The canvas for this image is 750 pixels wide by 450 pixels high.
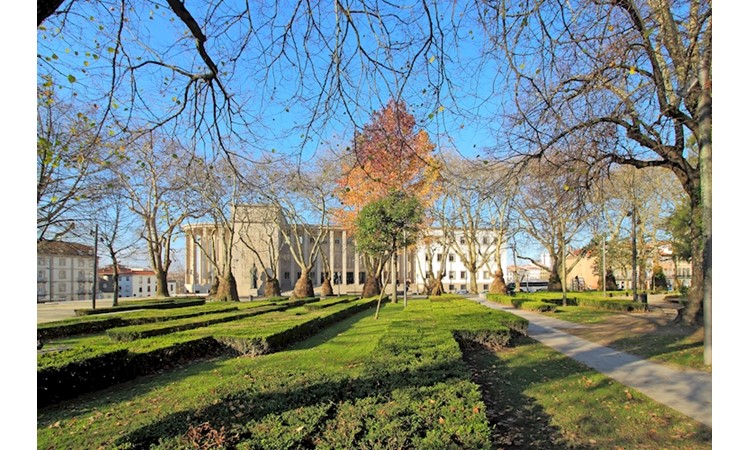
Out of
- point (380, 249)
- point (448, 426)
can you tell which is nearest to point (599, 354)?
point (448, 426)

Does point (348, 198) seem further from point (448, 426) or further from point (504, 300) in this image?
point (448, 426)

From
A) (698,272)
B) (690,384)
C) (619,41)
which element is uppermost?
(619,41)

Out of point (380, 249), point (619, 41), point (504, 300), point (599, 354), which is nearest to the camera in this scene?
point (619, 41)

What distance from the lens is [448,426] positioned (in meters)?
3.63

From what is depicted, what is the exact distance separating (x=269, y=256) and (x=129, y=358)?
32.8 meters

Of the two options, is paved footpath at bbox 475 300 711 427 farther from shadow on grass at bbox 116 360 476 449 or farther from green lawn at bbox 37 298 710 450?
shadow on grass at bbox 116 360 476 449

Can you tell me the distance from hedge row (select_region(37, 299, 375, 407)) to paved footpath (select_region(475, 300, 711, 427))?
6.70m

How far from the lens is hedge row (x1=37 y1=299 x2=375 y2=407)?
6.47 meters

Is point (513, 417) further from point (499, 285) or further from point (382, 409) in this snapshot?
point (499, 285)

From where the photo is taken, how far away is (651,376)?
6996mm

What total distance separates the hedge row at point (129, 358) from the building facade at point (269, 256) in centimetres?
1926

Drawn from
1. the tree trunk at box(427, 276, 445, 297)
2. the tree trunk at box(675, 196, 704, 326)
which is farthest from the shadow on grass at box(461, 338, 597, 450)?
the tree trunk at box(427, 276, 445, 297)

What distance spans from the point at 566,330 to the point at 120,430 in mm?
12141

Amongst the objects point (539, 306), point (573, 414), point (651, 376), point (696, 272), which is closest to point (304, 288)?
point (539, 306)
